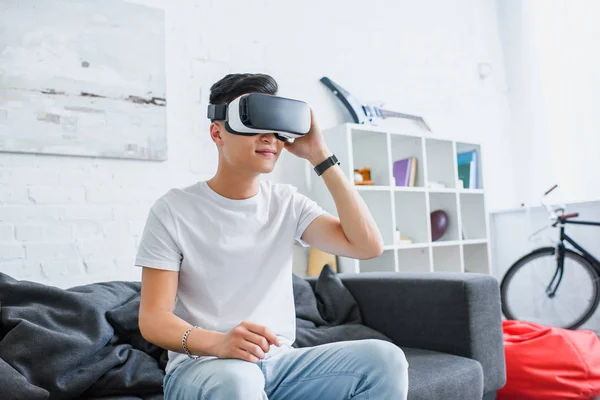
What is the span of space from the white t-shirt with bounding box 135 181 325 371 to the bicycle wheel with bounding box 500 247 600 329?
9.20 ft

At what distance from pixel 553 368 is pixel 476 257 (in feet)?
5.09

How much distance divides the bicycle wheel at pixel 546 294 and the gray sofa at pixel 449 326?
1.92 m

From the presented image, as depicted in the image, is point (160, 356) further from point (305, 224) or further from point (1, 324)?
point (305, 224)

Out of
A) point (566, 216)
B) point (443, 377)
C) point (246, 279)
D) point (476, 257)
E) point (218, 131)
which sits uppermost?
point (218, 131)

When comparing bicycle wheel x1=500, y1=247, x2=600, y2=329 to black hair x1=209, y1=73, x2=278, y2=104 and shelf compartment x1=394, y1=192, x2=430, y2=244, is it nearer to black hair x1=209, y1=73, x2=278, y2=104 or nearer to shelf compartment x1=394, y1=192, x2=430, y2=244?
shelf compartment x1=394, y1=192, x2=430, y2=244

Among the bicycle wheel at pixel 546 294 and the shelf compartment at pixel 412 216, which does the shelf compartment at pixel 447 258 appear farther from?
the bicycle wheel at pixel 546 294

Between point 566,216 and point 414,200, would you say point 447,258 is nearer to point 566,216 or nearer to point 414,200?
point 414,200

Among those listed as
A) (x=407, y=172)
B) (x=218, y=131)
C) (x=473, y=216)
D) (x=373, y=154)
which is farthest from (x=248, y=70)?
(x=473, y=216)

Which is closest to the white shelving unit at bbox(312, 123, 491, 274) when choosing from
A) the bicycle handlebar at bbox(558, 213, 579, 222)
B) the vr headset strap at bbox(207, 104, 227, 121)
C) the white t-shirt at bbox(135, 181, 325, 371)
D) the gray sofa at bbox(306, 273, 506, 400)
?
the bicycle handlebar at bbox(558, 213, 579, 222)

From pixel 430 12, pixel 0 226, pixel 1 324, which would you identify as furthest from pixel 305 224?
pixel 430 12

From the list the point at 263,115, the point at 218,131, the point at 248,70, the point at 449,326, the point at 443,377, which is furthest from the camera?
the point at 248,70

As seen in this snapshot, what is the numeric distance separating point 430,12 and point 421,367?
3038 mm

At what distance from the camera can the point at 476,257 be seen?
3.62 meters

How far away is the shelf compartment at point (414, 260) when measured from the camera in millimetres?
3195
